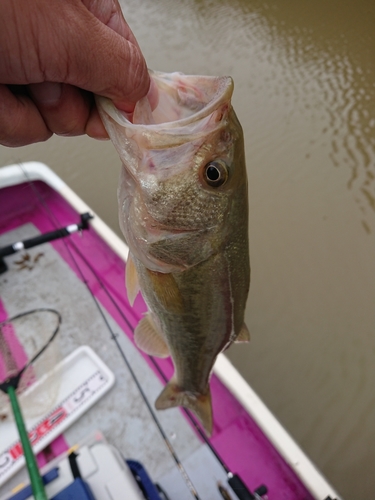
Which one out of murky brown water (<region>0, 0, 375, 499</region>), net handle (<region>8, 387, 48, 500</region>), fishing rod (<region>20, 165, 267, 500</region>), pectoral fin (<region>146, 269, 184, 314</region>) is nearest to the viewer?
pectoral fin (<region>146, 269, 184, 314</region>)

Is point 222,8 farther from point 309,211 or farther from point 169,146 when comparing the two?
point 169,146

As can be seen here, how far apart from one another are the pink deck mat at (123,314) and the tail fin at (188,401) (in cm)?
61

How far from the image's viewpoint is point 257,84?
291 inches

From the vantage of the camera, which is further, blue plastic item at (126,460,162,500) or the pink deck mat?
the pink deck mat

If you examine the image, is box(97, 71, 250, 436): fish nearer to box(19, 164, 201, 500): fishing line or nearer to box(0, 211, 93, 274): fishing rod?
box(19, 164, 201, 500): fishing line

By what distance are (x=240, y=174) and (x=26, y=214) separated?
10.4ft

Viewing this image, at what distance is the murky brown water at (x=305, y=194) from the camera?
3.46 meters

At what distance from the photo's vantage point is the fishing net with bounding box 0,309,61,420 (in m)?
2.53

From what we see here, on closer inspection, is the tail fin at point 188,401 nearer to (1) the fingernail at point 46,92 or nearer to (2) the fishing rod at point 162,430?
(2) the fishing rod at point 162,430

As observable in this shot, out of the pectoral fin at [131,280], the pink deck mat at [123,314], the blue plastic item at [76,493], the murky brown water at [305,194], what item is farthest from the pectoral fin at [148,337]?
the murky brown water at [305,194]

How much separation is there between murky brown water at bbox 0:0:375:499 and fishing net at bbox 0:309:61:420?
168 centimetres

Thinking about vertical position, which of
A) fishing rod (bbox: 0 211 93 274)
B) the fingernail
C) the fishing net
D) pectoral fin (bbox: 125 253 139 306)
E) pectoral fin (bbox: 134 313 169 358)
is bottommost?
pectoral fin (bbox: 134 313 169 358)

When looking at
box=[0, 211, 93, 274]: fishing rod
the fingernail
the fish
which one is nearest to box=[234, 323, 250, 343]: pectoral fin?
the fish

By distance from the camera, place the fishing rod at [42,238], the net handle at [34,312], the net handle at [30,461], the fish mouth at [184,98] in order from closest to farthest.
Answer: the fish mouth at [184,98] < the net handle at [30,461] < the net handle at [34,312] < the fishing rod at [42,238]
